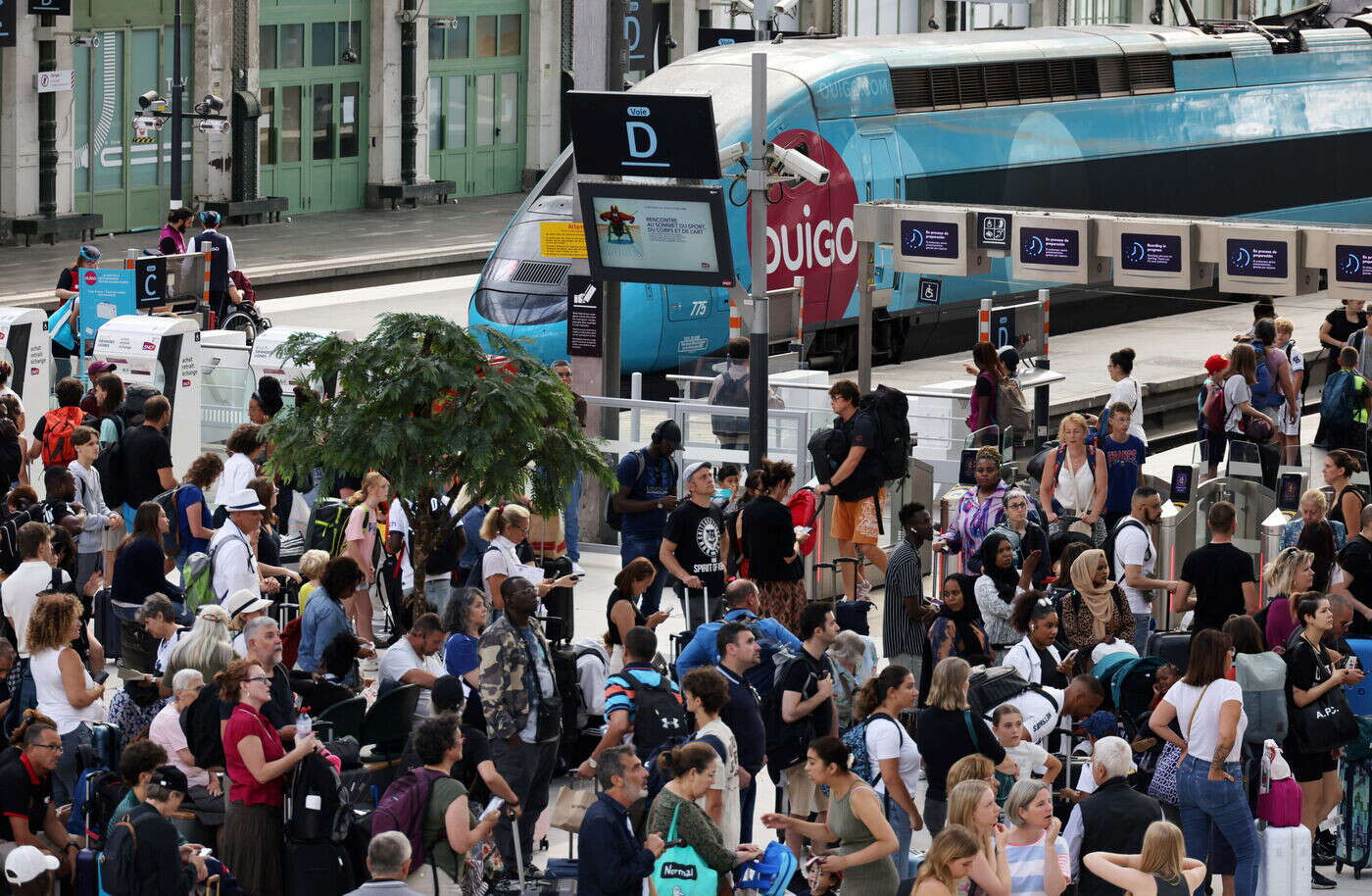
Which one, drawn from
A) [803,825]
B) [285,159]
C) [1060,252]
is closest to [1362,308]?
[1060,252]

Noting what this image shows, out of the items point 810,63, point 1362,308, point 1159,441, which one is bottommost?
point 1159,441

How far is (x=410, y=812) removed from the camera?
30.3 ft

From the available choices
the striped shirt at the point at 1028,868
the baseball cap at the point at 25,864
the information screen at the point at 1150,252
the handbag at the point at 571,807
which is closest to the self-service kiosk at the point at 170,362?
the information screen at the point at 1150,252

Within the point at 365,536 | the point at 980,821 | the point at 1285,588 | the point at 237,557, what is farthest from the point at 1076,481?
the point at 980,821

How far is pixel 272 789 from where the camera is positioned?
388 inches

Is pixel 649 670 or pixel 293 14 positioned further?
pixel 293 14

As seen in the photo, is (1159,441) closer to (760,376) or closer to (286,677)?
(760,376)

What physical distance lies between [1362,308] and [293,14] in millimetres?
25724

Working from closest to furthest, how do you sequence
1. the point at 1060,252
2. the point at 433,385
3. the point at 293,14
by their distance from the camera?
the point at 433,385, the point at 1060,252, the point at 293,14

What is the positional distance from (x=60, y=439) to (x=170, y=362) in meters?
3.77

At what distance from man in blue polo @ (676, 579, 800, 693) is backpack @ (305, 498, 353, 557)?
3305mm

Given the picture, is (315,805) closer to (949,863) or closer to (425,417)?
(949,863)

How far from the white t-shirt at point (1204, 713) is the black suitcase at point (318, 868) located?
4.10 metres

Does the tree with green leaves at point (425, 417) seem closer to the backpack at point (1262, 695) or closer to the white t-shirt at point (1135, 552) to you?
the white t-shirt at point (1135, 552)
